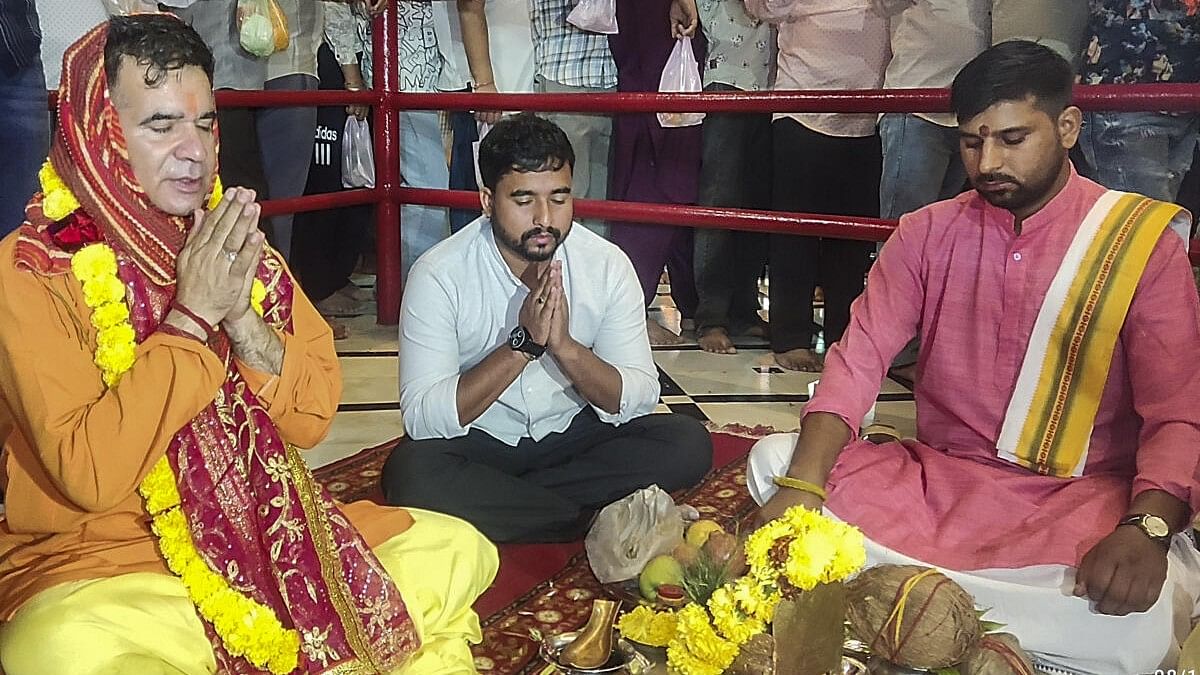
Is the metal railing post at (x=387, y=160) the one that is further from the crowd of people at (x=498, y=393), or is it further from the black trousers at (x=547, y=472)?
the black trousers at (x=547, y=472)

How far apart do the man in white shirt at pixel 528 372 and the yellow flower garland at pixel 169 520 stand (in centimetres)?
70

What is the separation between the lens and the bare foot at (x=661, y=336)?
4.27 meters

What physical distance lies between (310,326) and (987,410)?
42.9 inches

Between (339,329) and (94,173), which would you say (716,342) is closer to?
(339,329)

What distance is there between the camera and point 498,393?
7.24 ft

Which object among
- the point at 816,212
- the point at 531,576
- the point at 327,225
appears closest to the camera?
the point at 531,576

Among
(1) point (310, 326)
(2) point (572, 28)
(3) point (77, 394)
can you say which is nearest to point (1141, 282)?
(1) point (310, 326)

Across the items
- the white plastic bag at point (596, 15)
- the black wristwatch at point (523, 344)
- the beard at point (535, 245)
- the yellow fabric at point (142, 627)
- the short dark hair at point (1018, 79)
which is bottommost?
the yellow fabric at point (142, 627)

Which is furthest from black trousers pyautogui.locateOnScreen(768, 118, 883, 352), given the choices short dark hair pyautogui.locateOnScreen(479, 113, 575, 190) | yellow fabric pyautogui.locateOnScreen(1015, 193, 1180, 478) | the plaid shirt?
yellow fabric pyautogui.locateOnScreen(1015, 193, 1180, 478)

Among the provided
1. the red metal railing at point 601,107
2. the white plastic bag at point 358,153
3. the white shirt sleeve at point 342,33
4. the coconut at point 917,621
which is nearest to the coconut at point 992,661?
the coconut at point 917,621

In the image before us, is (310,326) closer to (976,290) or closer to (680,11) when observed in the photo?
(976,290)

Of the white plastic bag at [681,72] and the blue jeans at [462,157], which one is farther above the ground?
the white plastic bag at [681,72]

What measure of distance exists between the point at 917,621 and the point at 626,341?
1.12 meters

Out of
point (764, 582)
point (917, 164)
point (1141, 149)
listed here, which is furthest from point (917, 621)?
point (917, 164)
